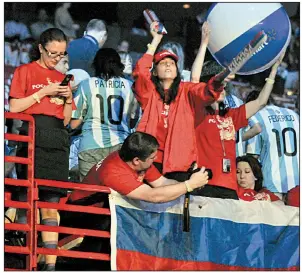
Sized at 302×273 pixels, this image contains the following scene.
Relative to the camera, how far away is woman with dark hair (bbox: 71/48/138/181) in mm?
10555

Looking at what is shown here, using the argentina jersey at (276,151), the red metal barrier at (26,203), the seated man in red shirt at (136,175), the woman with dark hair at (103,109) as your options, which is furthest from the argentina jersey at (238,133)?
the red metal barrier at (26,203)

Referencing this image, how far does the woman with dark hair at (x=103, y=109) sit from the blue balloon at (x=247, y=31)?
36.0 inches

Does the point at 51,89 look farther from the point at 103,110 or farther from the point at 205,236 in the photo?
the point at 205,236

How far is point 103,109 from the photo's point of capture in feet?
35.0

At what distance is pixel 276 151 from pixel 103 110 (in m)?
1.88

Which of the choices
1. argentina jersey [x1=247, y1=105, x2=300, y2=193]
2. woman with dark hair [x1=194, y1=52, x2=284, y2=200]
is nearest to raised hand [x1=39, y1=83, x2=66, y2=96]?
woman with dark hair [x1=194, y1=52, x2=284, y2=200]

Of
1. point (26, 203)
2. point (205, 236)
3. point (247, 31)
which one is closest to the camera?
point (26, 203)

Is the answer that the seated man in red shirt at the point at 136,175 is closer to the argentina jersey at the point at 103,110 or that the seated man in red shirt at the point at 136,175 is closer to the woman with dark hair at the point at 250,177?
the argentina jersey at the point at 103,110

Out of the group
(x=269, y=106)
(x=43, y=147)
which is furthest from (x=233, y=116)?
(x=43, y=147)

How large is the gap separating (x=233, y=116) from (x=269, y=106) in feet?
4.06

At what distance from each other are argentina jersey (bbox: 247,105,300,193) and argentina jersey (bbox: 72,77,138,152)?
144 cm

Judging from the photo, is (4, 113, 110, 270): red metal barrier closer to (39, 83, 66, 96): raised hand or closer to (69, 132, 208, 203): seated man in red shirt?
(69, 132, 208, 203): seated man in red shirt

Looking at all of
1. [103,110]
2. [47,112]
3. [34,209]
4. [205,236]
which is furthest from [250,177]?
[34,209]

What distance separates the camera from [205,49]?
412 inches
